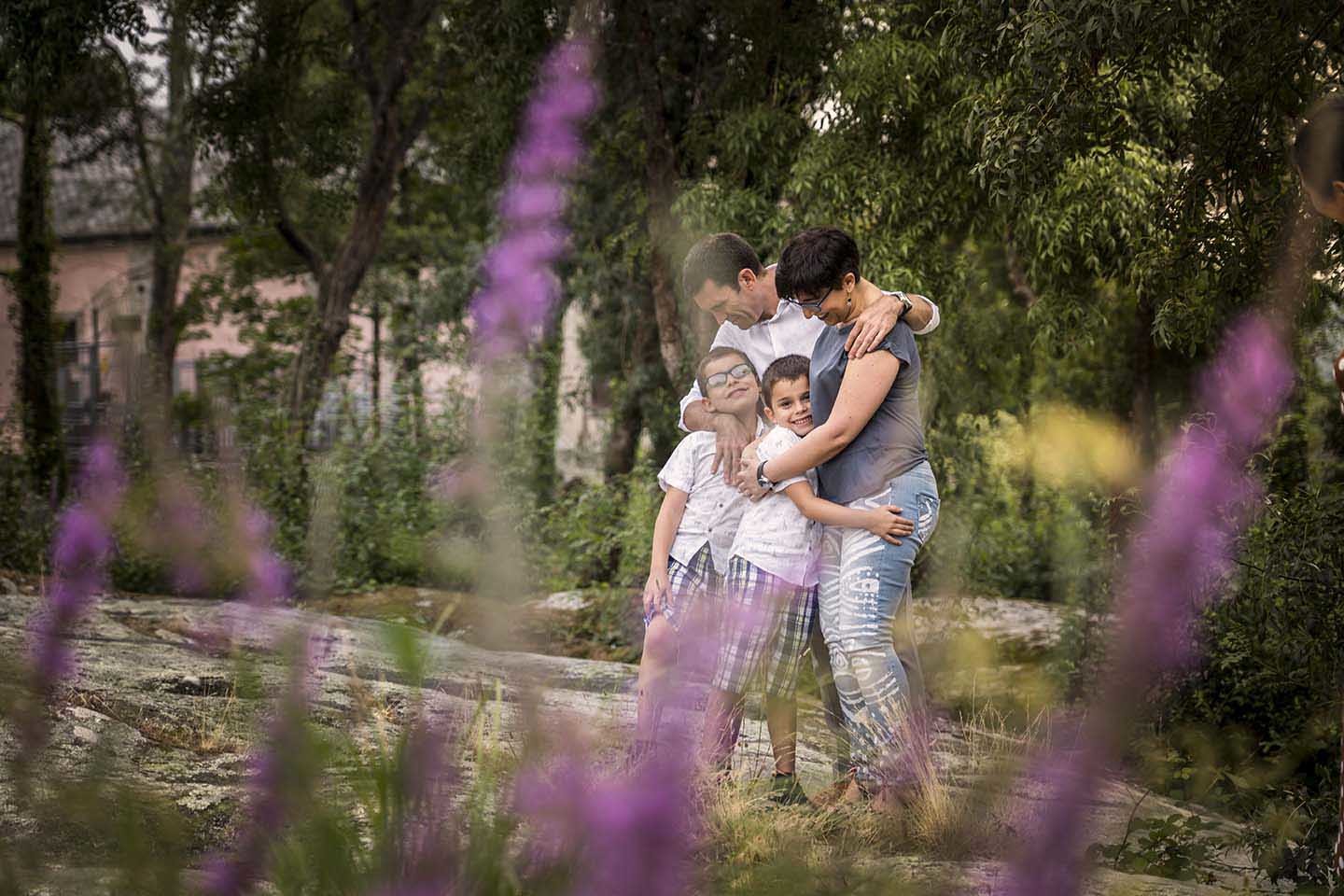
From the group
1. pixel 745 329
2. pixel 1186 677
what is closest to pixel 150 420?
pixel 745 329

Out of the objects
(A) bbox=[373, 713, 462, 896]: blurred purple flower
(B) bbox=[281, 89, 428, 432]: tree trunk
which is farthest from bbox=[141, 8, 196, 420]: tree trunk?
(A) bbox=[373, 713, 462, 896]: blurred purple flower

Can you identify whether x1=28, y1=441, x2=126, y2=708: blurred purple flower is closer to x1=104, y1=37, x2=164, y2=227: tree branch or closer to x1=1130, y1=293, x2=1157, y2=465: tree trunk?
x1=104, y1=37, x2=164, y2=227: tree branch

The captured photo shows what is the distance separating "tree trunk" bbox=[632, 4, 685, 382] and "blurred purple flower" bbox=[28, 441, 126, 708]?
12.3 feet

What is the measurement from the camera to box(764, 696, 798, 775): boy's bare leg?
12.9 ft

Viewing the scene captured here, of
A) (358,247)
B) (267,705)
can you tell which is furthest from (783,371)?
(358,247)

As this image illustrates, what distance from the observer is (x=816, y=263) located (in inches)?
141

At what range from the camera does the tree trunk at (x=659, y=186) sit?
875cm

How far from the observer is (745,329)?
4.14m

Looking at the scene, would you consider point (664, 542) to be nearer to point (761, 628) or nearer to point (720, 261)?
point (761, 628)

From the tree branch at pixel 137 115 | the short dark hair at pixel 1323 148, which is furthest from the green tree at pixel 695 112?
the tree branch at pixel 137 115

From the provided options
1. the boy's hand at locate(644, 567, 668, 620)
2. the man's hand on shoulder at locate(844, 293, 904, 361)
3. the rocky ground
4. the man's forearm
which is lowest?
the rocky ground

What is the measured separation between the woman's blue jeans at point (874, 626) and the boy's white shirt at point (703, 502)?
0.42m

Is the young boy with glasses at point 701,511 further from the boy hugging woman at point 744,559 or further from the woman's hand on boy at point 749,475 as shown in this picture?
the woman's hand on boy at point 749,475

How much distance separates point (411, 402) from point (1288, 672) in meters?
9.17
